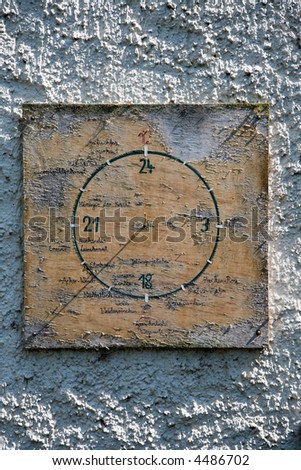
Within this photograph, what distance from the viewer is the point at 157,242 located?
144cm

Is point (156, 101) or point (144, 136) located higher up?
point (156, 101)

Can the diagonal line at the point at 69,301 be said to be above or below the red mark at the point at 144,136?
below

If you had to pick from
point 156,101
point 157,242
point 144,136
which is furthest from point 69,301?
point 156,101

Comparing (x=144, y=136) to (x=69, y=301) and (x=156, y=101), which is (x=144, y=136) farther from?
(x=69, y=301)

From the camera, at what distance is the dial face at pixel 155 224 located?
1444 millimetres

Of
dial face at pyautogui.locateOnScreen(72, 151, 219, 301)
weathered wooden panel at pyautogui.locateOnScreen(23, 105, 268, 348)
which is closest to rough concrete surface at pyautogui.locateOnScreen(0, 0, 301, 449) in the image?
weathered wooden panel at pyautogui.locateOnScreen(23, 105, 268, 348)

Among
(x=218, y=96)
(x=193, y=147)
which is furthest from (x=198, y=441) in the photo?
(x=218, y=96)

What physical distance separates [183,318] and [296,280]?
0.32 meters

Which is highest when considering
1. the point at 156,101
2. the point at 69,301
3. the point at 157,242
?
the point at 156,101

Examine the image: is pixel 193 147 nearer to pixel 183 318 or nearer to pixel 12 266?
pixel 183 318

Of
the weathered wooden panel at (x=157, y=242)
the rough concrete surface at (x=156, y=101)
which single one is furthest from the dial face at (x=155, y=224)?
the rough concrete surface at (x=156, y=101)

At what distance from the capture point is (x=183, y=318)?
1.45m

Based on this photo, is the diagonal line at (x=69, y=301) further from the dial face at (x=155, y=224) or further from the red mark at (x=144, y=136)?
the red mark at (x=144, y=136)

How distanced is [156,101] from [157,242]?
384mm
